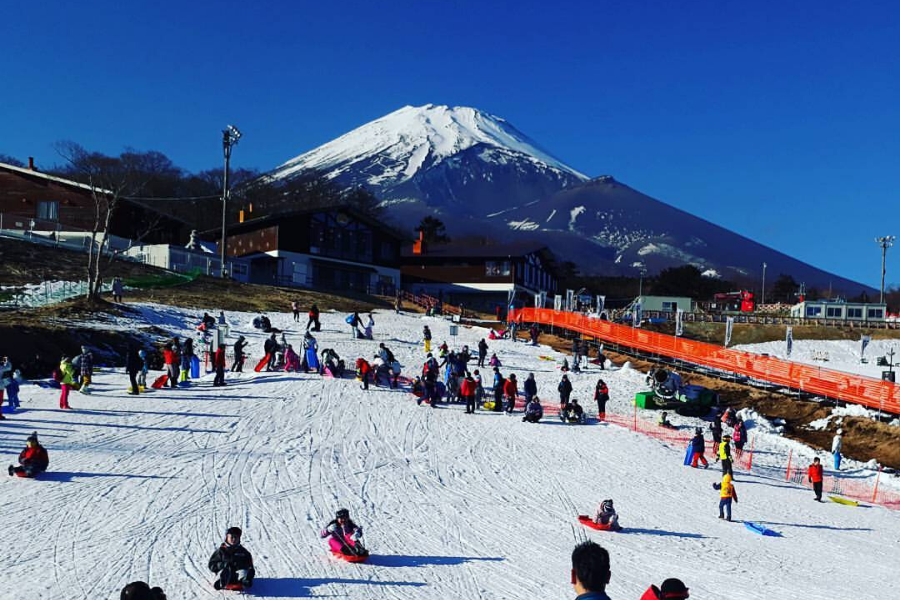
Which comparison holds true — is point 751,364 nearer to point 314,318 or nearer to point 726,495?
point 726,495

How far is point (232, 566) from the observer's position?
8.54m

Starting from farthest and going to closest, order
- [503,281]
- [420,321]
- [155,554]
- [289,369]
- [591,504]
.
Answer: [503,281], [420,321], [289,369], [591,504], [155,554]

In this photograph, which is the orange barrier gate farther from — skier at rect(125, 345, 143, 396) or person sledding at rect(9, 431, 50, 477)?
person sledding at rect(9, 431, 50, 477)

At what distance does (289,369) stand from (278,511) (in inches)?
492

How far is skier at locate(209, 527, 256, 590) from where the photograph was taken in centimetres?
852

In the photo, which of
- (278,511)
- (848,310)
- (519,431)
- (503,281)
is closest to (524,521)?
(278,511)

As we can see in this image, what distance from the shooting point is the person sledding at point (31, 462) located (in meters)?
12.1

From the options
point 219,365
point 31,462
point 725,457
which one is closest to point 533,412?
point 725,457

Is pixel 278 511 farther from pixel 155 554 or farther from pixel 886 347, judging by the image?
pixel 886 347

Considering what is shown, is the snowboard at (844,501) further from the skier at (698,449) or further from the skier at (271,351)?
the skier at (271,351)

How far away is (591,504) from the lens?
44.6 ft

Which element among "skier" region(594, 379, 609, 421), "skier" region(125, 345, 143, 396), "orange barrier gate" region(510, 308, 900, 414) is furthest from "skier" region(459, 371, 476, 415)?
"orange barrier gate" region(510, 308, 900, 414)

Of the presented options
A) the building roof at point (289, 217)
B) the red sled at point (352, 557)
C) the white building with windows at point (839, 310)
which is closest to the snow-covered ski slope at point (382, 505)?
the red sled at point (352, 557)

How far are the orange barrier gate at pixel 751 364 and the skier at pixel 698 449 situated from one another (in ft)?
31.9
